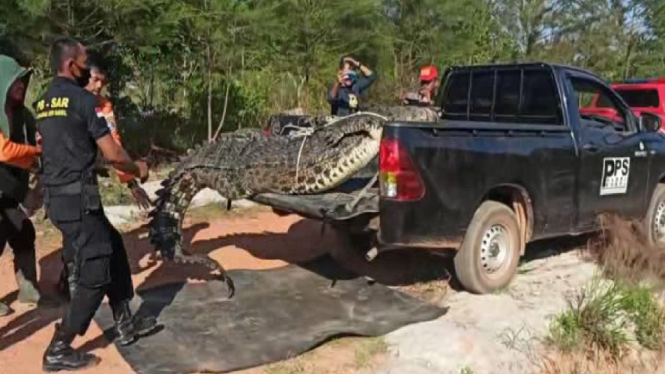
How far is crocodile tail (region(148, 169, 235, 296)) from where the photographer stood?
5.50 metres

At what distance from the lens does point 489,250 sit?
5609 mm

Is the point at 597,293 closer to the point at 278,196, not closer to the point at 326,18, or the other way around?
the point at 278,196

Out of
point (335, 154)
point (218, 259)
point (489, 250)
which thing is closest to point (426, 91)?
point (218, 259)

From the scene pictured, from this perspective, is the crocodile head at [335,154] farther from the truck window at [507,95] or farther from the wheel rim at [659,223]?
the wheel rim at [659,223]

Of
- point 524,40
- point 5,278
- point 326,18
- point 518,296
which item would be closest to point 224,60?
point 326,18

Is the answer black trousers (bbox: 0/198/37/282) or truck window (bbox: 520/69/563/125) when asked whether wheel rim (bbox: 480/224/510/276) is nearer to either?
truck window (bbox: 520/69/563/125)

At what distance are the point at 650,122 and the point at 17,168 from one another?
17.9ft

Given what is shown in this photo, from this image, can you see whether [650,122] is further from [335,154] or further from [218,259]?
[218,259]

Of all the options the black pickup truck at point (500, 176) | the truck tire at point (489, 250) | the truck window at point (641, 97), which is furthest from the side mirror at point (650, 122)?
the truck window at point (641, 97)

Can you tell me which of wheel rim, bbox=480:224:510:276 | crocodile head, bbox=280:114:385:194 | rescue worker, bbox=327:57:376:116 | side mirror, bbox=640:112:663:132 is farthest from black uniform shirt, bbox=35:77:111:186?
rescue worker, bbox=327:57:376:116

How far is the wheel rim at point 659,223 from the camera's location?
701cm

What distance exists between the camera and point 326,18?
48.1ft

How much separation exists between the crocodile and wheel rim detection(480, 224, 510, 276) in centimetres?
111

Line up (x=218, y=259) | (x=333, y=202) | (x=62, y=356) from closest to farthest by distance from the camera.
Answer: (x=62, y=356), (x=333, y=202), (x=218, y=259)
